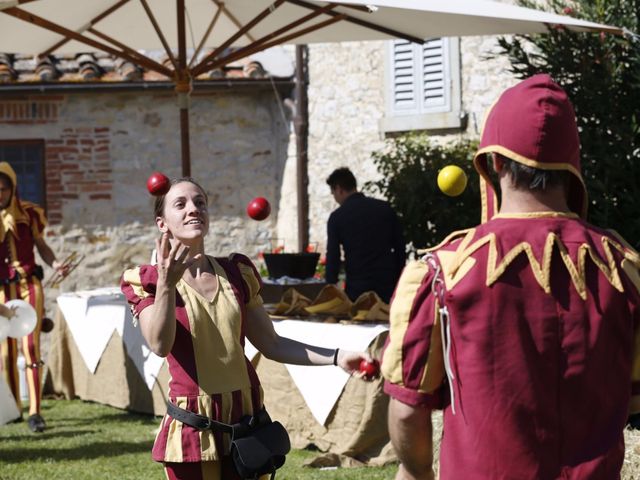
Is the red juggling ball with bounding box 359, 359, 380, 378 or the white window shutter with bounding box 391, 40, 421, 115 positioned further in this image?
the white window shutter with bounding box 391, 40, 421, 115

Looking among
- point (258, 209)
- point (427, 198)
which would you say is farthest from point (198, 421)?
point (427, 198)

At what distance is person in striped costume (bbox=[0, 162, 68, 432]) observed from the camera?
725cm

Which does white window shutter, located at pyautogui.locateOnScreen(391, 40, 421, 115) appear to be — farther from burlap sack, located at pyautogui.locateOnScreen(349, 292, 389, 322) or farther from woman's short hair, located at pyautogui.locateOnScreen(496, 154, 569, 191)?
woman's short hair, located at pyautogui.locateOnScreen(496, 154, 569, 191)

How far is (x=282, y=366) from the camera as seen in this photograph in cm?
598

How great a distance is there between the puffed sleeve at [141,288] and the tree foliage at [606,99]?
4.24 m

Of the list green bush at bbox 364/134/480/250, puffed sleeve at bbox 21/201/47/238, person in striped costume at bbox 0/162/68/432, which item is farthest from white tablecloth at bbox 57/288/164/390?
green bush at bbox 364/134/480/250

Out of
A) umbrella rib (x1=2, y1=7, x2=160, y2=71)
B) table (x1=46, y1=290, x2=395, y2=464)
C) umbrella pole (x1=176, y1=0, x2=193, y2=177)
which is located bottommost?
table (x1=46, y1=290, x2=395, y2=464)

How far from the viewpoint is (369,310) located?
5.72m

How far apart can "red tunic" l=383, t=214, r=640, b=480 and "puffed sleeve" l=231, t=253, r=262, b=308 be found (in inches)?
47.4

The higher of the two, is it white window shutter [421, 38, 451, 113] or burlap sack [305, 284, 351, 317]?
white window shutter [421, 38, 451, 113]

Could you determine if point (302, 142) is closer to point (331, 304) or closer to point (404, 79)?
point (404, 79)

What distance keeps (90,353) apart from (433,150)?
3.24 m

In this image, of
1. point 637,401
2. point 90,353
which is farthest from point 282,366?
point 637,401

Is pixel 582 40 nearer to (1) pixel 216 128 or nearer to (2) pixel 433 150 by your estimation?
(2) pixel 433 150
